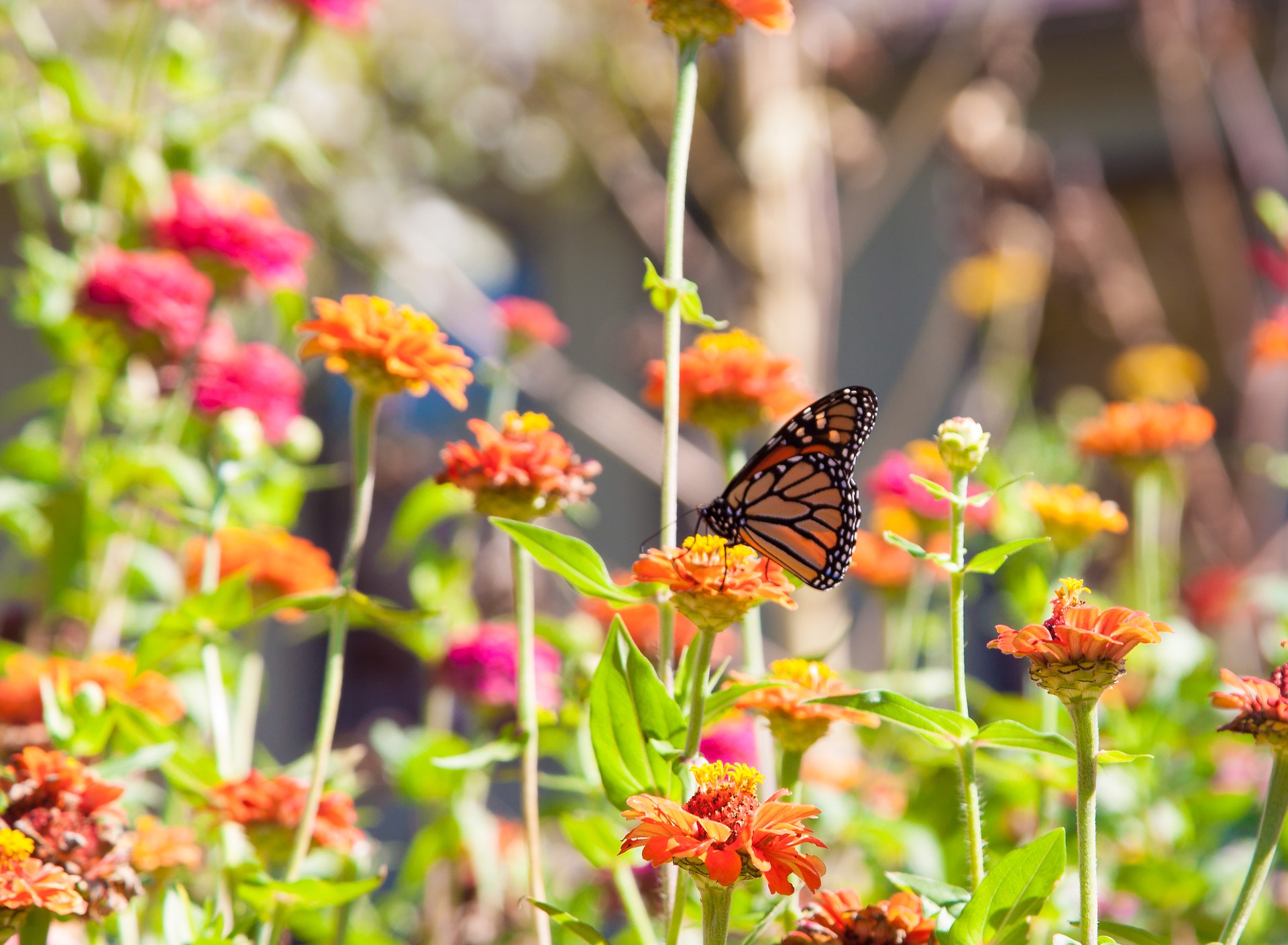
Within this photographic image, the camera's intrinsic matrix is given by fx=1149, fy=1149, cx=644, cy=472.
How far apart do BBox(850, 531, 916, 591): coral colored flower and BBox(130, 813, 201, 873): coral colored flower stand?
2.32 ft

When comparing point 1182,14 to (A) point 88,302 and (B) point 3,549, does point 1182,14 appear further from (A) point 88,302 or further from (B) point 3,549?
(B) point 3,549

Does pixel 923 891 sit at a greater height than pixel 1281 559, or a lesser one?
lesser

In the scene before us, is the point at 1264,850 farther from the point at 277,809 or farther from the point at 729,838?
the point at 277,809

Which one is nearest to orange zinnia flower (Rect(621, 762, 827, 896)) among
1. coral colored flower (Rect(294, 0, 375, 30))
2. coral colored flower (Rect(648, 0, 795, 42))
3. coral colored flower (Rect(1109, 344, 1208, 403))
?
coral colored flower (Rect(648, 0, 795, 42))

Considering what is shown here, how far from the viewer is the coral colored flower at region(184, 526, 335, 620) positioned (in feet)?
3.59

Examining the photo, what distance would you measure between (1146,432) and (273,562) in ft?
2.87

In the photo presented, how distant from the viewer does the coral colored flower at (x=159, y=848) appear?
72 cm

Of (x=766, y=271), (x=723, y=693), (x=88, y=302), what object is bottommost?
(x=723, y=693)

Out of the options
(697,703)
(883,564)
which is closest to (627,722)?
(697,703)

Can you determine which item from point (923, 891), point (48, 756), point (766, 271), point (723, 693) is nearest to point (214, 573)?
point (48, 756)

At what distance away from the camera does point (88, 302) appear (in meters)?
1.17

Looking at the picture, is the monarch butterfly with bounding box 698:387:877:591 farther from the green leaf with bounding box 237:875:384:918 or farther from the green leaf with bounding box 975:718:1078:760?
the green leaf with bounding box 237:875:384:918

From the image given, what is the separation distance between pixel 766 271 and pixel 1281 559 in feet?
4.64

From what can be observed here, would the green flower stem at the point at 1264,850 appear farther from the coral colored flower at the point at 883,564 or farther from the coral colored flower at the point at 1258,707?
the coral colored flower at the point at 883,564
